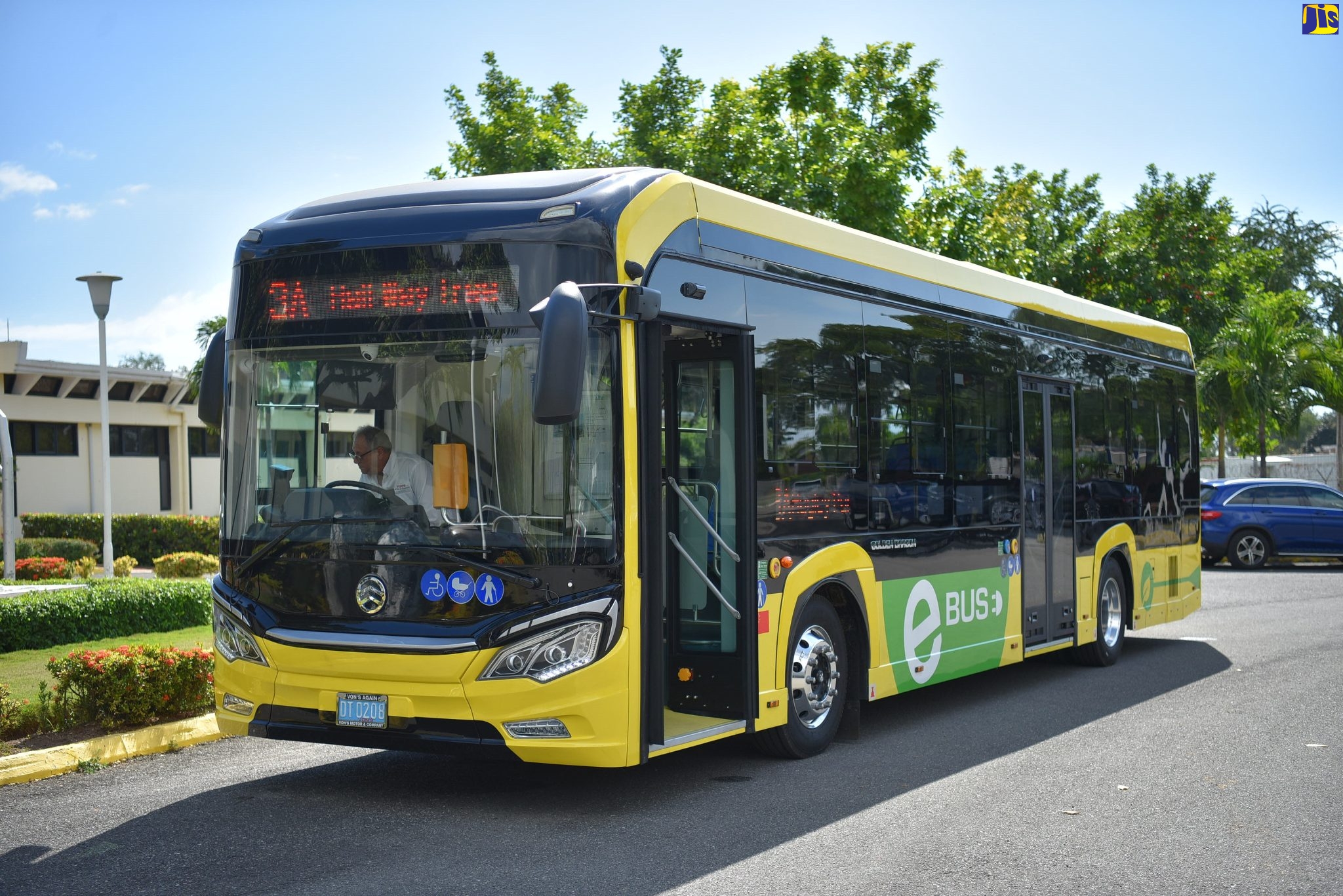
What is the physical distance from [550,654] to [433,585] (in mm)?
680

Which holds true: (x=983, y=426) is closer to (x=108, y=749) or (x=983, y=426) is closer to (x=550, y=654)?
(x=550, y=654)

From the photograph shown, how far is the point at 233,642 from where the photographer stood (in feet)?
23.7

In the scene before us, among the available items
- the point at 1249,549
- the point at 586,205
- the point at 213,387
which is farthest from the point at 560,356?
the point at 1249,549

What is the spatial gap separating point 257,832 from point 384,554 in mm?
1482

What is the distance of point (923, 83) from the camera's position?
22625 mm

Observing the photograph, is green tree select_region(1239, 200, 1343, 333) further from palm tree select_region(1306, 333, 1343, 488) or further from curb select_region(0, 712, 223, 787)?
curb select_region(0, 712, 223, 787)

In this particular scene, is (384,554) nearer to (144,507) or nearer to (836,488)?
(836,488)

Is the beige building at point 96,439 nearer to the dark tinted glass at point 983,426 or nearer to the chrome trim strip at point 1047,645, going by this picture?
the chrome trim strip at point 1047,645

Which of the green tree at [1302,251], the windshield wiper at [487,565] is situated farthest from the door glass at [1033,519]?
the green tree at [1302,251]

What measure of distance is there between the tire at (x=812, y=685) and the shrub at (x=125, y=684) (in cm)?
370

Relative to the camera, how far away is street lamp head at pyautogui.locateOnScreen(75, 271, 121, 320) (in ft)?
63.0

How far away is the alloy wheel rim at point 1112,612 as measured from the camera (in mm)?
12828

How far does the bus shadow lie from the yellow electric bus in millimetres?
409

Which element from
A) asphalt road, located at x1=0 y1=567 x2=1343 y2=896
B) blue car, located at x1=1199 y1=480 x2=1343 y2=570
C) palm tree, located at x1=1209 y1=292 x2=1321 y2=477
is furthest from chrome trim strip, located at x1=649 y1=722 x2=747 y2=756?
palm tree, located at x1=1209 y1=292 x2=1321 y2=477
